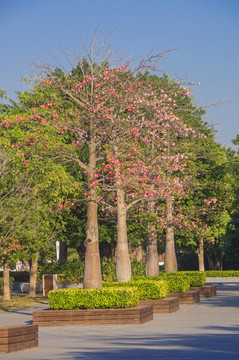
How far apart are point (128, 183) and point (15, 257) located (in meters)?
7.52

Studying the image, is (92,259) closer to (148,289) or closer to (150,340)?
(148,289)

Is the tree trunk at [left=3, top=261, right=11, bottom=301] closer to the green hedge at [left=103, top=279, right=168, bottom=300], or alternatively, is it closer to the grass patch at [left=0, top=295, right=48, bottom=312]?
the grass patch at [left=0, top=295, right=48, bottom=312]

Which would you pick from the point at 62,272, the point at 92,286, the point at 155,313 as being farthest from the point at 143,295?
the point at 62,272

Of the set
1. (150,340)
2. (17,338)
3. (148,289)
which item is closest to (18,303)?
(148,289)

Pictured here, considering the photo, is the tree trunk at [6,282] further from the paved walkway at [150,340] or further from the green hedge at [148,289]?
the green hedge at [148,289]

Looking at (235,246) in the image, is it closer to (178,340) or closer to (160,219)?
(178,340)

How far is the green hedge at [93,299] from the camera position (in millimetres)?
20953

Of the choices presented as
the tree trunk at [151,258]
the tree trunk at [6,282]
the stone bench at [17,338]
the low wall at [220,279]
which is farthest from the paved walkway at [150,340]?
the low wall at [220,279]

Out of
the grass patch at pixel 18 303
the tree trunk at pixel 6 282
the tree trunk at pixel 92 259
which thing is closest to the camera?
the tree trunk at pixel 92 259

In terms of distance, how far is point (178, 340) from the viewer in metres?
15.5

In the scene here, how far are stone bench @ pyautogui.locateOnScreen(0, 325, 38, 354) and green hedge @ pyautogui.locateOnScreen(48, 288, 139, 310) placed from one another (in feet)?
19.2

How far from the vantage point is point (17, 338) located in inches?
576

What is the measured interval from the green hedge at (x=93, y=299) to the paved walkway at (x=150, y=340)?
1.08 meters

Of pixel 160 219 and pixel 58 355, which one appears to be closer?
pixel 58 355
